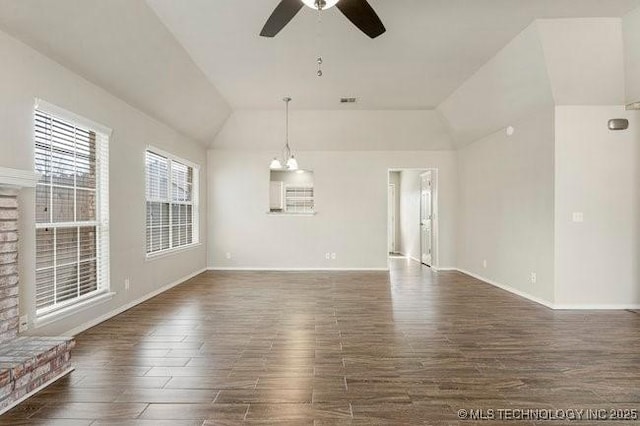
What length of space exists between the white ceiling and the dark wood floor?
319cm

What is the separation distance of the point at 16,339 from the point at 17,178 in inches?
47.8

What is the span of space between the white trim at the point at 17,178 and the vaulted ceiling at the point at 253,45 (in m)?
1.09

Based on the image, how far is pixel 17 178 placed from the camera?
2709mm

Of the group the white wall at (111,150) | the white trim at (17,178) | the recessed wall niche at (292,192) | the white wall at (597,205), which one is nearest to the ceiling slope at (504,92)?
the white wall at (597,205)

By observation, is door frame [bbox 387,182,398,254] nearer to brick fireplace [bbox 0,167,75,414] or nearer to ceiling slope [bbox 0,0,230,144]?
ceiling slope [bbox 0,0,230,144]

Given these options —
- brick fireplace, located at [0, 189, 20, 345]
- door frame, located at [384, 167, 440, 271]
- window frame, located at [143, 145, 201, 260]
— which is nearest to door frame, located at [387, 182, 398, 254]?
door frame, located at [384, 167, 440, 271]

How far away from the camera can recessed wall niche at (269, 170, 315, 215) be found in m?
7.93

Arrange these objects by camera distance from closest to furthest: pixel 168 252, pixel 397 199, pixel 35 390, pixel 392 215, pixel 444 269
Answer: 1. pixel 35 390
2. pixel 168 252
3. pixel 444 269
4. pixel 397 199
5. pixel 392 215

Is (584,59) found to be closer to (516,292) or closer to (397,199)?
(516,292)

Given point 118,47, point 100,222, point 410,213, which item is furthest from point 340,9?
point 410,213

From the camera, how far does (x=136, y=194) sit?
4.74m

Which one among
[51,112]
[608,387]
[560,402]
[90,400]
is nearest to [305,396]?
[90,400]

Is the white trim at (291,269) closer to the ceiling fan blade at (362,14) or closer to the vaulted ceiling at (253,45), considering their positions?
the vaulted ceiling at (253,45)

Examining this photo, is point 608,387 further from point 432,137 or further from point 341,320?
point 432,137
